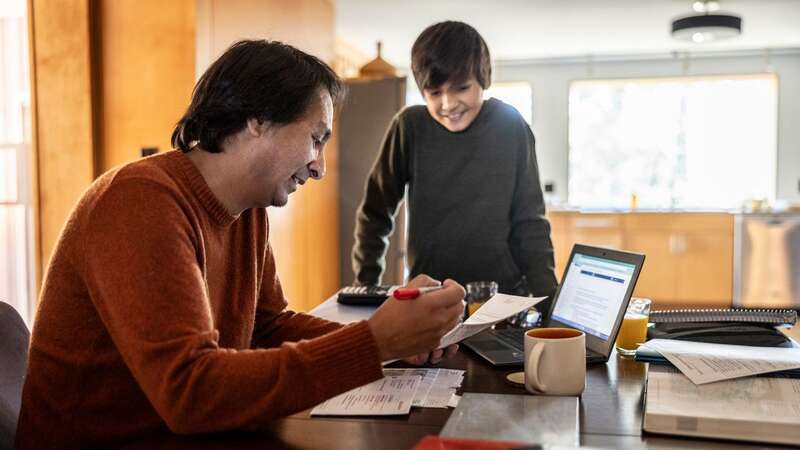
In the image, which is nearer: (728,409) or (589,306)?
(728,409)

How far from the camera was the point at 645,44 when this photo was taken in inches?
248

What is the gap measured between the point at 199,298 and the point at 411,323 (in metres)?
0.28

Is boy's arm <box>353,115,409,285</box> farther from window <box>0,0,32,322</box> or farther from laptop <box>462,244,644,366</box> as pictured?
window <box>0,0,32,322</box>

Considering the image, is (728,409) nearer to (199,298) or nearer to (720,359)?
(720,359)

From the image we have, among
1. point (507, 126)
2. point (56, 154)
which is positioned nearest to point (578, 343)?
point (507, 126)

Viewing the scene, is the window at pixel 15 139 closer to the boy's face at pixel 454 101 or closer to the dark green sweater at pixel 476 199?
the dark green sweater at pixel 476 199

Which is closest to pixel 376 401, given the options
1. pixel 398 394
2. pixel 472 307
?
pixel 398 394

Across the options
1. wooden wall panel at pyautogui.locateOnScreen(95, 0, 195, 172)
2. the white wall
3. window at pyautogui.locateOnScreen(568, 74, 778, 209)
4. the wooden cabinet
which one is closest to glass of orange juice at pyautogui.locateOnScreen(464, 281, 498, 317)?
wooden wall panel at pyautogui.locateOnScreen(95, 0, 195, 172)

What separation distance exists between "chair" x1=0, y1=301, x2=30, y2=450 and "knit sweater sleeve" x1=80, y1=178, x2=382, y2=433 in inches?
11.4

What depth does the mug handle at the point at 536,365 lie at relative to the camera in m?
1.10

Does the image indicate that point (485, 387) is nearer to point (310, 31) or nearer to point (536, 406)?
point (536, 406)

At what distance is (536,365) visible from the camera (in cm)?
110

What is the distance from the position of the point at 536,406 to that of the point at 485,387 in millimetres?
163

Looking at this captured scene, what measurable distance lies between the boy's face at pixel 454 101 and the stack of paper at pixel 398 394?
95 cm
